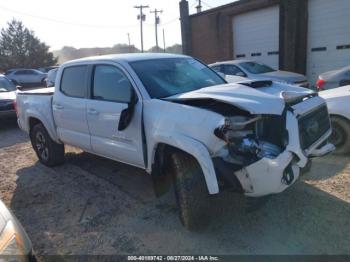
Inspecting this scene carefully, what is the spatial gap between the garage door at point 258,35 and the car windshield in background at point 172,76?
12261mm

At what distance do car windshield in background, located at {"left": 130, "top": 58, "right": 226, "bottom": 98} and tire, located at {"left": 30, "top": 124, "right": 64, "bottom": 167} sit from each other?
8.45 feet

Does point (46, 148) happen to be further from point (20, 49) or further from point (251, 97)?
point (20, 49)

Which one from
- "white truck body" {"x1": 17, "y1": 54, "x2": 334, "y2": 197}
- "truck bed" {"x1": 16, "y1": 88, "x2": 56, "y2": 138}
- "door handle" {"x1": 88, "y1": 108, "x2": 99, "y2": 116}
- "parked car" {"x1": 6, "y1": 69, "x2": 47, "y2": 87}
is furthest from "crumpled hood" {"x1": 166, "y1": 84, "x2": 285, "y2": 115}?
"parked car" {"x1": 6, "y1": 69, "x2": 47, "y2": 87}

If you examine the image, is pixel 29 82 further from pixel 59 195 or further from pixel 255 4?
pixel 59 195

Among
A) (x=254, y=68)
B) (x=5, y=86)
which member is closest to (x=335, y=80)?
(x=254, y=68)

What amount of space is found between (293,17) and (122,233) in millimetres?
13406

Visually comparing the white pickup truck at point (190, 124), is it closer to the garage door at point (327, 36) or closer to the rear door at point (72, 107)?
the rear door at point (72, 107)

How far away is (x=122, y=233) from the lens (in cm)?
374

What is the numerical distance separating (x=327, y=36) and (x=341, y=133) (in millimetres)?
10044

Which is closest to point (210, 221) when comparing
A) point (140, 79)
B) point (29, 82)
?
point (140, 79)

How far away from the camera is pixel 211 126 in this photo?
311cm

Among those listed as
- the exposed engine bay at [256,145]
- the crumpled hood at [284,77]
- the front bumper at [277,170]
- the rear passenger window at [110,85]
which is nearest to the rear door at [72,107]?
the rear passenger window at [110,85]

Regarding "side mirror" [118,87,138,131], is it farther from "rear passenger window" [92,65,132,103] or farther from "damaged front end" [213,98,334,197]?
"damaged front end" [213,98,334,197]

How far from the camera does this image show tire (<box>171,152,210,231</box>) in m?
3.33
